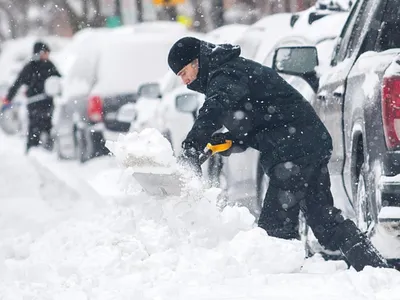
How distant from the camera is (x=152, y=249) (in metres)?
6.44

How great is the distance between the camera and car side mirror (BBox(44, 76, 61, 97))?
1612 cm

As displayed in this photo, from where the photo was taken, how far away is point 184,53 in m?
6.48

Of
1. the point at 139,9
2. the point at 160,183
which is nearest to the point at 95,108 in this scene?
the point at 160,183

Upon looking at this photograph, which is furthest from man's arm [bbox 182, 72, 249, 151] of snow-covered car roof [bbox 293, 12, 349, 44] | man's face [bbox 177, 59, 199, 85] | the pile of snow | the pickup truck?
snow-covered car roof [bbox 293, 12, 349, 44]

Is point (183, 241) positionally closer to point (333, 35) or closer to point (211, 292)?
point (211, 292)

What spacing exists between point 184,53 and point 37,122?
1165 cm

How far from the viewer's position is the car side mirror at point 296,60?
7.48m

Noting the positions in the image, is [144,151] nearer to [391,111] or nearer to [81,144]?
[391,111]

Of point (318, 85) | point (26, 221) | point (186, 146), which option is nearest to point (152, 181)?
point (186, 146)

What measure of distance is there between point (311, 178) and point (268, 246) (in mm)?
709

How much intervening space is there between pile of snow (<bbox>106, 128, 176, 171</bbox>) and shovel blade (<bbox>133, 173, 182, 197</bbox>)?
5 cm

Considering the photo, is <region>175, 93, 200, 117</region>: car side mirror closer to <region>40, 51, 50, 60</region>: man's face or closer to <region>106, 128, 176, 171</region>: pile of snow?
<region>106, 128, 176, 171</region>: pile of snow

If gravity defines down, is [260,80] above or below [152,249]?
above

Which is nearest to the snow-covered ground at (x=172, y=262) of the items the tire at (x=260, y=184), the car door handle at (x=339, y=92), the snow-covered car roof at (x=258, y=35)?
the car door handle at (x=339, y=92)
